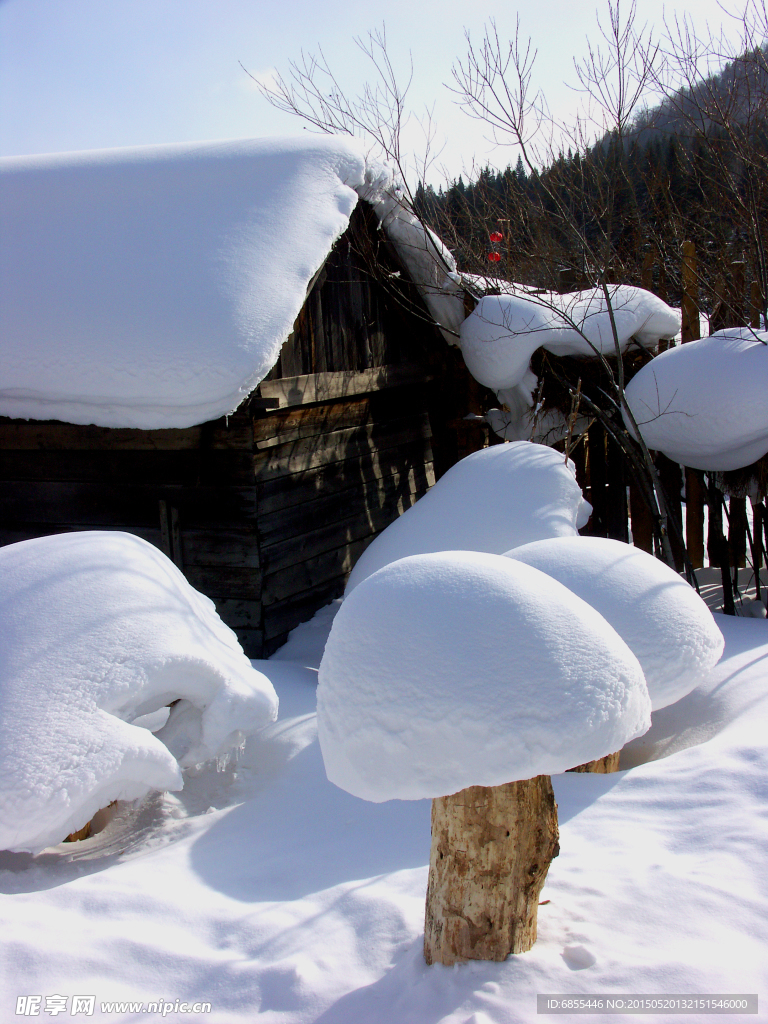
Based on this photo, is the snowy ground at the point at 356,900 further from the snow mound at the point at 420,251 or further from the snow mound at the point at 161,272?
the snow mound at the point at 420,251

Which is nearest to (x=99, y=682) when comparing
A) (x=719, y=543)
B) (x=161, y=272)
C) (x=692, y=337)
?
(x=161, y=272)

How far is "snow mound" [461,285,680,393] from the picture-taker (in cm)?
572

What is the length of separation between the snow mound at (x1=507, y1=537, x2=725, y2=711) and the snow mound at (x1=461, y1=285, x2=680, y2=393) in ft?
9.60

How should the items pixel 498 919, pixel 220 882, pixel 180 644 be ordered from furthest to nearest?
1. pixel 180 644
2. pixel 220 882
3. pixel 498 919

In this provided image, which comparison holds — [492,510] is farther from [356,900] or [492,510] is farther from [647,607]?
[356,900]

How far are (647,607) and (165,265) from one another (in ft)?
12.2

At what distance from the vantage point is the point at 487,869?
1.97m

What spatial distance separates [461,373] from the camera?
7023 millimetres

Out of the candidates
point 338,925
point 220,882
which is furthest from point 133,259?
point 338,925

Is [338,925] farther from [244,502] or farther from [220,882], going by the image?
[244,502]

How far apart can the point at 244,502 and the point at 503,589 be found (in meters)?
3.35

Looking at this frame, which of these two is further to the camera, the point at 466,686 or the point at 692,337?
the point at 692,337

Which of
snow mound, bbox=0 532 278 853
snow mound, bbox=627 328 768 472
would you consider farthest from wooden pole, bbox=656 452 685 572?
snow mound, bbox=0 532 278 853

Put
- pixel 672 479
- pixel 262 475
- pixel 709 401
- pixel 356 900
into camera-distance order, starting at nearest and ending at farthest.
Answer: pixel 356 900
pixel 709 401
pixel 262 475
pixel 672 479
